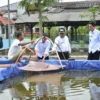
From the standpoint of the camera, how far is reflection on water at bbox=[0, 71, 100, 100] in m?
6.69

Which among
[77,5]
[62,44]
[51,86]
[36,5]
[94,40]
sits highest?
[77,5]

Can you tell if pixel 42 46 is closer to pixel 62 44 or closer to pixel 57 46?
pixel 57 46

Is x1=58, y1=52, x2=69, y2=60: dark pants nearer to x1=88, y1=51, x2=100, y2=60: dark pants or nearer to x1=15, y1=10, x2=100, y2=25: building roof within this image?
x1=88, y1=51, x2=100, y2=60: dark pants

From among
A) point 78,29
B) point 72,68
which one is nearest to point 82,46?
point 78,29

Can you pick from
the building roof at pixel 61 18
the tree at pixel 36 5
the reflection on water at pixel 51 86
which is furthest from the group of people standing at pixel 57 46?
the building roof at pixel 61 18

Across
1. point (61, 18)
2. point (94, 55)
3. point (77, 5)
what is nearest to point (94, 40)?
Answer: point (94, 55)

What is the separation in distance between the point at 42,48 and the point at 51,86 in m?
2.99

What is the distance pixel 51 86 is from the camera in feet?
25.8

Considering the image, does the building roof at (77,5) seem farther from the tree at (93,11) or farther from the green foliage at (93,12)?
the tree at (93,11)

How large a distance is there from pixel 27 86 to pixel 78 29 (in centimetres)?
1999

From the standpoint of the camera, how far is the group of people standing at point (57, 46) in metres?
10.1

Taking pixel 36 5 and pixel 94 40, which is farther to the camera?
pixel 36 5

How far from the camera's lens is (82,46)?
821 inches

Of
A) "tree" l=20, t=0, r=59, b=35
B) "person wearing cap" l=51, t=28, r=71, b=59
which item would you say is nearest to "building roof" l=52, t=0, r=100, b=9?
"tree" l=20, t=0, r=59, b=35
